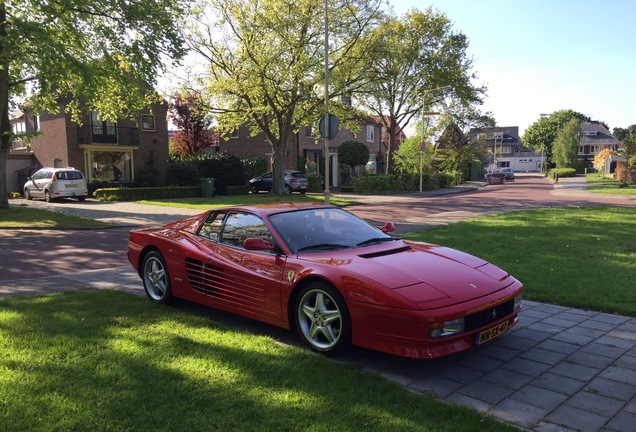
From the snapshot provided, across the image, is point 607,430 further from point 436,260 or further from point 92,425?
point 92,425

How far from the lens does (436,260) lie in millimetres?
4586

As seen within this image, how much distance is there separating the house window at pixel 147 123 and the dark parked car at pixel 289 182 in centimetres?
819

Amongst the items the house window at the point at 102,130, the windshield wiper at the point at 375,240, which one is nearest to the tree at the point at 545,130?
the house window at the point at 102,130

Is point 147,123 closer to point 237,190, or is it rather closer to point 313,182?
point 237,190

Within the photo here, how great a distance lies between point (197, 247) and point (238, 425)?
280 cm

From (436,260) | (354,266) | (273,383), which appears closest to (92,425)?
(273,383)

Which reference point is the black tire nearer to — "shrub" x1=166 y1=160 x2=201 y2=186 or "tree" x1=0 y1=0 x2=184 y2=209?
"tree" x1=0 y1=0 x2=184 y2=209

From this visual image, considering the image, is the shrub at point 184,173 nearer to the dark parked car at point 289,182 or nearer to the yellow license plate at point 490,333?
the dark parked car at point 289,182

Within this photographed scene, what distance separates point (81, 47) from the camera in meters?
17.7

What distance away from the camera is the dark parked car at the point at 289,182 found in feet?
99.6

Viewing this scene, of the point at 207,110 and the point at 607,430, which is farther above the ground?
the point at 207,110

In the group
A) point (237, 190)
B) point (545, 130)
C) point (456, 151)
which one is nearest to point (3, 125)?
point (237, 190)

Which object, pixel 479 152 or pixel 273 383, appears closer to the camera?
pixel 273 383

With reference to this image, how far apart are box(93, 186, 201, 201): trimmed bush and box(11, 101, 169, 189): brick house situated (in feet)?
11.8
